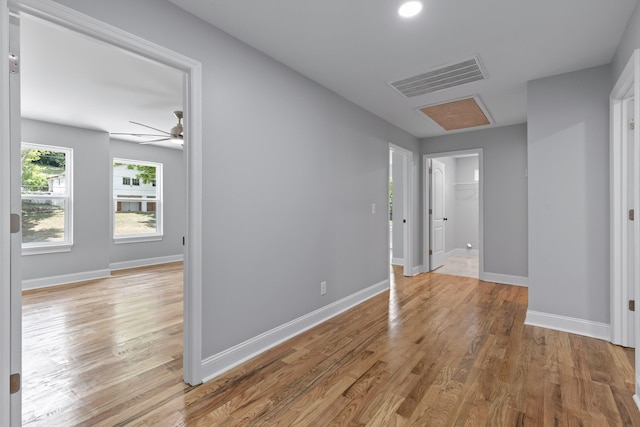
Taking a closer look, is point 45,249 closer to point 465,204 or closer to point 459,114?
point 459,114

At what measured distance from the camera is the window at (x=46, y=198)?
4762 millimetres

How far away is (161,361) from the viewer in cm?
237

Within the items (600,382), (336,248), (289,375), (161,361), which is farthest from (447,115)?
(161,361)

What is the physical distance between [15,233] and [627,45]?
12.9ft

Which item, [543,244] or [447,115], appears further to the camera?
[447,115]

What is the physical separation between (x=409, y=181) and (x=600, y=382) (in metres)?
3.69

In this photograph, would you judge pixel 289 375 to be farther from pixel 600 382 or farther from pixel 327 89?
pixel 327 89

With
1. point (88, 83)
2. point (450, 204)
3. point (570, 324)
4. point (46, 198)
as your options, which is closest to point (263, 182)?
point (88, 83)

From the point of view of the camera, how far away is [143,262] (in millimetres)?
6418

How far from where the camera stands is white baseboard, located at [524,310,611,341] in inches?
108

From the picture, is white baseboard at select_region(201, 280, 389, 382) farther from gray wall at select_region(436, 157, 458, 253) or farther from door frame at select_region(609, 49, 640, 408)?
gray wall at select_region(436, 157, 458, 253)

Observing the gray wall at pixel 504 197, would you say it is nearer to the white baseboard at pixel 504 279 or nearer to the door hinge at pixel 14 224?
the white baseboard at pixel 504 279

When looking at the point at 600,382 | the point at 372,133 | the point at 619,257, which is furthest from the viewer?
the point at 372,133

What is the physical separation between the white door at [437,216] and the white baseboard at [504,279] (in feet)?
3.16
